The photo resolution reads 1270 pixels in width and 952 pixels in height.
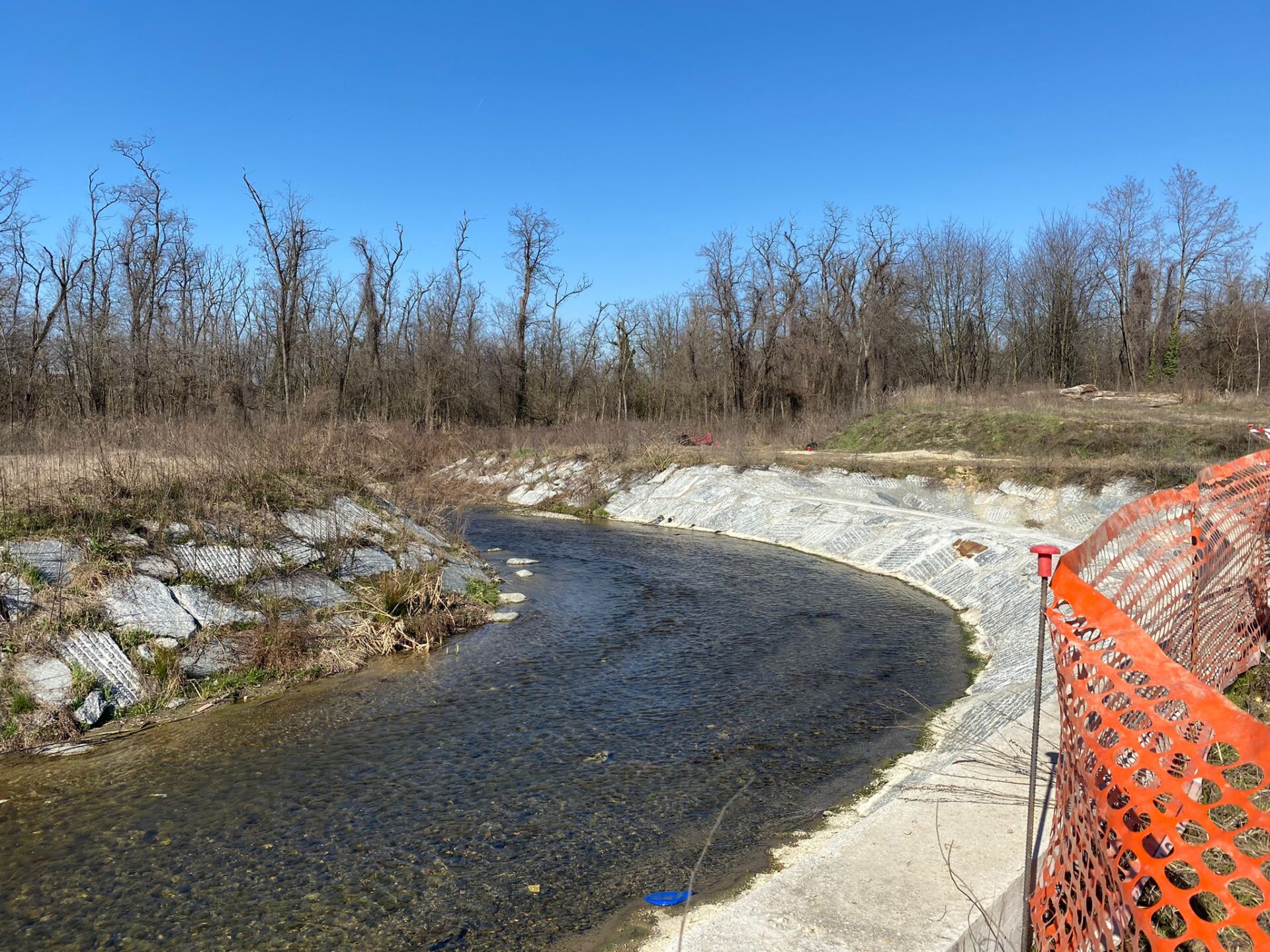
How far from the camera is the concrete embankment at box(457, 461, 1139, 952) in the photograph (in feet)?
12.5

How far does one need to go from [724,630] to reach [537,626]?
8.75 feet

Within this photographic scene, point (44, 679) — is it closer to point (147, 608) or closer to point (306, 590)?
point (147, 608)

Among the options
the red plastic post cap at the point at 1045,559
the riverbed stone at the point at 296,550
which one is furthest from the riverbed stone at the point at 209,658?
the red plastic post cap at the point at 1045,559

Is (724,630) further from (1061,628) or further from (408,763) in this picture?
(1061,628)

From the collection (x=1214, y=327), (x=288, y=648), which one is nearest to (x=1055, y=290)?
(x=1214, y=327)

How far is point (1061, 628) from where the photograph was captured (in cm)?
343

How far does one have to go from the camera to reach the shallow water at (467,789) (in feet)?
15.9

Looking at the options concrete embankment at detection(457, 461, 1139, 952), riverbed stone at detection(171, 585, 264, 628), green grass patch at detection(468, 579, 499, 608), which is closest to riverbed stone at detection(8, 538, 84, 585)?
riverbed stone at detection(171, 585, 264, 628)

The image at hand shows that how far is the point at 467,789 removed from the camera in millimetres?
6422

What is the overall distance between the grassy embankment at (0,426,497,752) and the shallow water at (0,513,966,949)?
510mm

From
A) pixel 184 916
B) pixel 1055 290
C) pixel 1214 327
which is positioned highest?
pixel 1055 290

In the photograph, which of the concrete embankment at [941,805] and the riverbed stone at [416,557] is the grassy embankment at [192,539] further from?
the concrete embankment at [941,805]

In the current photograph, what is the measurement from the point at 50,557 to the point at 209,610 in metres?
1.71

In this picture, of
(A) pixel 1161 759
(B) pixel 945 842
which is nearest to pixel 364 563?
(B) pixel 945 842
